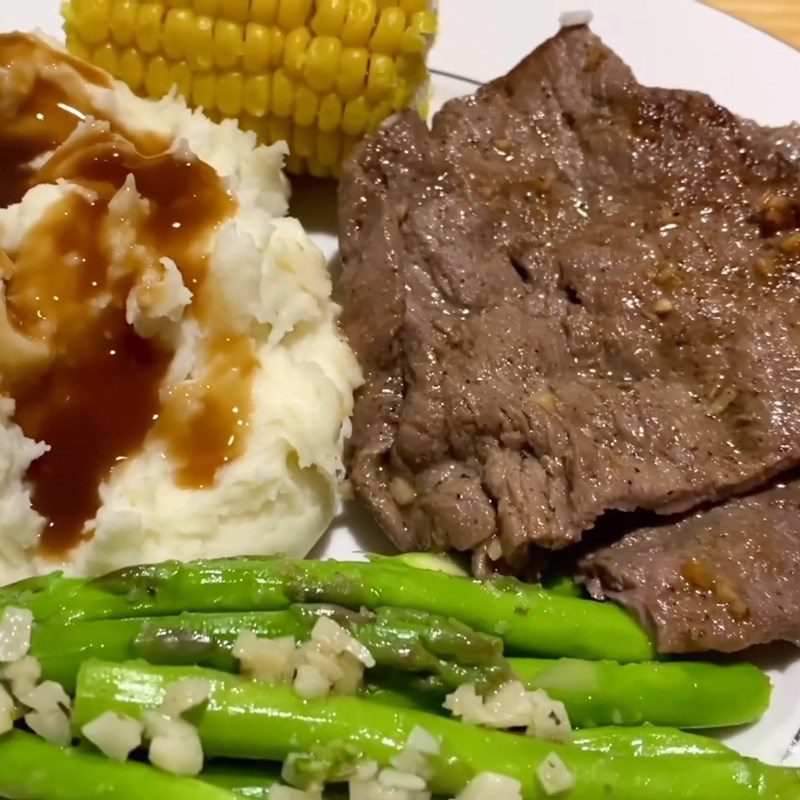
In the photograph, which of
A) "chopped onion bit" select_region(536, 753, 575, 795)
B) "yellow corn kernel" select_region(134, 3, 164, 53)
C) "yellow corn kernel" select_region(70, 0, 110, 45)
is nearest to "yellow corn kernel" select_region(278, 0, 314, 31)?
"yellow corn kernel" select_region(134, 3, 164, 53)

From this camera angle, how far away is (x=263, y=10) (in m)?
4.16

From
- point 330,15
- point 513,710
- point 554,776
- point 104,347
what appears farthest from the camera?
point 330,15

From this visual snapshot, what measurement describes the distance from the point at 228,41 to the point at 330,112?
0.53 m

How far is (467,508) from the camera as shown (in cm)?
356

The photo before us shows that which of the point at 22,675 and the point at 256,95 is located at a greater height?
the point at 256,95

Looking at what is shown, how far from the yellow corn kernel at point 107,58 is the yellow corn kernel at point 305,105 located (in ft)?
2.88

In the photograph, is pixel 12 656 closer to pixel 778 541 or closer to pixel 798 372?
pixel 778 541

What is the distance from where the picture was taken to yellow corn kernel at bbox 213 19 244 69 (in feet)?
13.8

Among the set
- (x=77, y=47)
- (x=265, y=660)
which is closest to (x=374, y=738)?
(x=265, y=660)

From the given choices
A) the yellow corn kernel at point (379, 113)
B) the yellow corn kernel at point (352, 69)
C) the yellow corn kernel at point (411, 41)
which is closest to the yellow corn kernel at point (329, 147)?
the yellow corn kernel at point (379, 113)

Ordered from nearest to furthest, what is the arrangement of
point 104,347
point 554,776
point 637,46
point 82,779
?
point 82,779 → point 554,776 → point 104,347 → point 637,46

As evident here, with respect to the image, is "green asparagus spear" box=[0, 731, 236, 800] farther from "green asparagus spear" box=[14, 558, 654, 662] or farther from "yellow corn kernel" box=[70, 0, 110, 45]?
"yellow corn kernel" box=[70, 0, 110, 45]

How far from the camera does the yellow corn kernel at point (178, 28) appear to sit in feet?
13.9

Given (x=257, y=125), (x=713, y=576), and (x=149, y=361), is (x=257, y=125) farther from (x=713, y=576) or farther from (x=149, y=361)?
(x=713, y=576)
